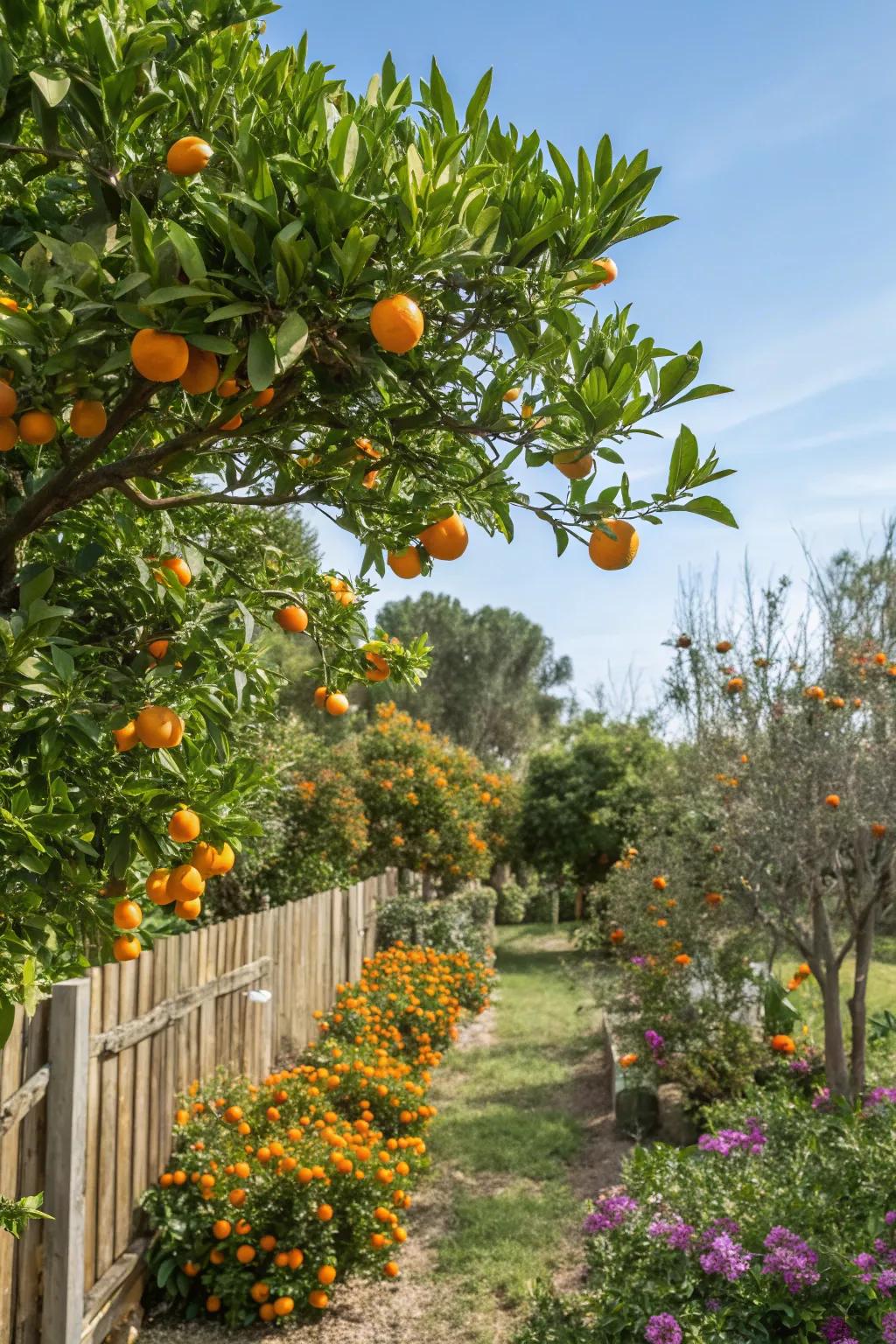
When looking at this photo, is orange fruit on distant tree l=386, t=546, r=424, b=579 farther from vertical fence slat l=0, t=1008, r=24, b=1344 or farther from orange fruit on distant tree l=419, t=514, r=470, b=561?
vertical fence slat l=0, t=1008, r=24, b=1344

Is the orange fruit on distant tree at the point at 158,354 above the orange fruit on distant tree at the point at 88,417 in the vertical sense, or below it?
below

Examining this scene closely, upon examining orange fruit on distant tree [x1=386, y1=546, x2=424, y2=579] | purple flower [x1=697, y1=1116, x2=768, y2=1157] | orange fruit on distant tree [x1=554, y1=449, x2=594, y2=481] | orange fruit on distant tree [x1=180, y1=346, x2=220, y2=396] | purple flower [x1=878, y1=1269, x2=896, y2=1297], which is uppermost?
orange fruit on distant tree [x1=180, y1=346, x2=220, y2=396]

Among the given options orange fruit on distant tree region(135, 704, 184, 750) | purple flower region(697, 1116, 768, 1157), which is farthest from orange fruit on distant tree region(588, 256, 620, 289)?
purple flower region(697, 1116, 768, 1157)

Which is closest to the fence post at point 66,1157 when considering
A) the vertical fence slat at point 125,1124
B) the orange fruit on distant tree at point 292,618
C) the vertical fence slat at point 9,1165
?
the vertical fence slat at point 9,1165

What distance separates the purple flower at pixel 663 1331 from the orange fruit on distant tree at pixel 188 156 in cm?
303

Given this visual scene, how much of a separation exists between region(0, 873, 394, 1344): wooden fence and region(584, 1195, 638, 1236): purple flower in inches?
71.3

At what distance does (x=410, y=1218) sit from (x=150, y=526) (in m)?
4.37

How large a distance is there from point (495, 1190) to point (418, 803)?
5962 millimetres

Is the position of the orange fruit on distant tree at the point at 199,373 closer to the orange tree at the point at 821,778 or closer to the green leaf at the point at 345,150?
the green leaf at the point at 345,150

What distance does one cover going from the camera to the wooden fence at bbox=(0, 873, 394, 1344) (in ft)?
10.7

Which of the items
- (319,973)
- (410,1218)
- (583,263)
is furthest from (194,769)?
(319,973)

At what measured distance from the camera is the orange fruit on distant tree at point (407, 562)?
5.49 feet

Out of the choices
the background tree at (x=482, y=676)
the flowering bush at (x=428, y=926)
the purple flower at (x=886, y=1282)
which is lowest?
the purple flower at (x=886, y=1282)

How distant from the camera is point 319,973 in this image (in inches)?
283
